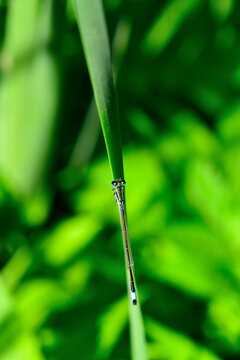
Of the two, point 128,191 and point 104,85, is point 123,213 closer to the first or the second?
point 104,85

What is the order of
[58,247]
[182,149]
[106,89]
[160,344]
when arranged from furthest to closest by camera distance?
[182,149] < [58,247] < [160,344] < [106,89]

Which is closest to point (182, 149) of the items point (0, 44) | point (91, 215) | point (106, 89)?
point (91, 215)

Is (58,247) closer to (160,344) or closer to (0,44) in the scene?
(160,344)

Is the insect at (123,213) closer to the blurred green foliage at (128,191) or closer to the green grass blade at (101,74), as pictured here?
the green grass blade at (101,74)

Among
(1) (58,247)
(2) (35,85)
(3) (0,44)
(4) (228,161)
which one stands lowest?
(1) (58,247)

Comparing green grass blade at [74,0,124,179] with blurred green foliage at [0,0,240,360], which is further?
blurred green foliage at [0,0,240,360]

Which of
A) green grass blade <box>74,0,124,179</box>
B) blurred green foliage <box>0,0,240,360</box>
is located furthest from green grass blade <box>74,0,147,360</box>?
blurred green foliage <box>0,0,240,360</box>

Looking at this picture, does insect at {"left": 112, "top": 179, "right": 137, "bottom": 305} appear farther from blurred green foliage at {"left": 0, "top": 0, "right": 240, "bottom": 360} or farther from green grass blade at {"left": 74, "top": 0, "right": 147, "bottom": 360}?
blurred green foliage at {"left": 0, "top": 0, "right": 240, "bottom": 360}

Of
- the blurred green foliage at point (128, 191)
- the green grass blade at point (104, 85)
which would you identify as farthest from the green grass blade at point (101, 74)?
the blurred green foliage at point (128, 191)

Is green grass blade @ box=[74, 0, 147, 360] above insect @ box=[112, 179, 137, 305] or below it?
above
